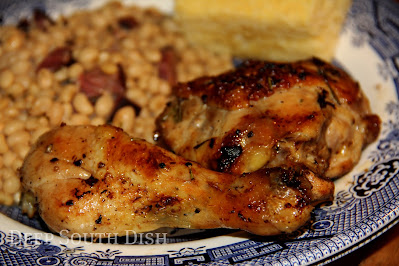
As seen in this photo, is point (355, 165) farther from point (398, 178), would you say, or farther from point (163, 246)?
point (163, 246)

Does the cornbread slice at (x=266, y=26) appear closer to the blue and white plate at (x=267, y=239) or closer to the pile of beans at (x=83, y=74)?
the pile of beans at (x=83, y=74)

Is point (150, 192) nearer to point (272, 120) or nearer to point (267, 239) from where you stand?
point (267, 239)

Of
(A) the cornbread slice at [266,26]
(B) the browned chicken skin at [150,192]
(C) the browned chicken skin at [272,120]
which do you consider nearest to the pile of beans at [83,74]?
(A) the cornbread slice at [266,26]

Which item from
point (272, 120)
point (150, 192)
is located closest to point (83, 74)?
point (150, 192)

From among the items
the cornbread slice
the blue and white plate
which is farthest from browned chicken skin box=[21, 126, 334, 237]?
the cornbread slice

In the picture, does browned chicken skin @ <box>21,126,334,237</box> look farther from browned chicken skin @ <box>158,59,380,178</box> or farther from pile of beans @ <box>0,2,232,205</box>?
pile of beans @ <box>0,2,232,205</box>

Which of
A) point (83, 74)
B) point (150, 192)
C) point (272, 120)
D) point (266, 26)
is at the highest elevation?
point (272, 120)

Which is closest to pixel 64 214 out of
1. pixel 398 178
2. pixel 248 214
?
pixel 248 214
